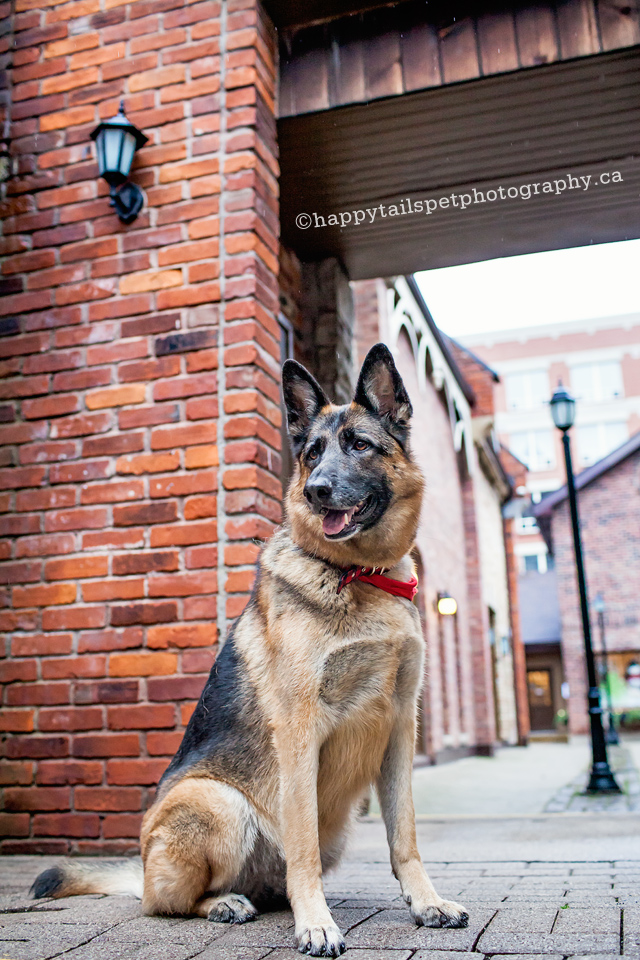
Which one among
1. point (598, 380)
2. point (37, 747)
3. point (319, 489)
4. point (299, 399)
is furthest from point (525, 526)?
point (319, 489)

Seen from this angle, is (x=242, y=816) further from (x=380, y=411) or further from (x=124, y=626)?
(x=124, y=626)

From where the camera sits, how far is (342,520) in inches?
107

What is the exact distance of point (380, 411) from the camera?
2.98 meters

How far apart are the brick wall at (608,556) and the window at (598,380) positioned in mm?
22573

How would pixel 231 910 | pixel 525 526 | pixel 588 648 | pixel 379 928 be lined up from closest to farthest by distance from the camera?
pixel 379 928 → pixel 231 910 → pixel 588 648 → pixel 525 526

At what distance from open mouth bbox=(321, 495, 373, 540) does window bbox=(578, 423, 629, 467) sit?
48388 mm

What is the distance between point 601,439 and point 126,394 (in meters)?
48.2

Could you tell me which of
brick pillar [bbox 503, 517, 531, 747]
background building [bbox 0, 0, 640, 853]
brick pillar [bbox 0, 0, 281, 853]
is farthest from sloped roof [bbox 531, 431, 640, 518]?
brick pillar [bbox 0, 0, 281, 853]

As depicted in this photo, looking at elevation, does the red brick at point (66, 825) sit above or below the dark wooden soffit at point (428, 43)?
below

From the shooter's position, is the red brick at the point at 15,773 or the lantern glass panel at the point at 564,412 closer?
the red brick at the point at 15,773

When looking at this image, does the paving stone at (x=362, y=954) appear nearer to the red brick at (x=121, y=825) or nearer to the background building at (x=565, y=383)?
the red brick at (x=121, y=825)

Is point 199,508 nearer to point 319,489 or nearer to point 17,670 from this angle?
point 17,670

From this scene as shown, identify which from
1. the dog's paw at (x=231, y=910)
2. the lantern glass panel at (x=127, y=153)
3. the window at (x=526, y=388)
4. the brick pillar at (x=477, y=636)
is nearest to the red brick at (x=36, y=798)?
the dog's paw at (x=231, y=910)

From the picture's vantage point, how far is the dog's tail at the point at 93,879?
3045 mm
